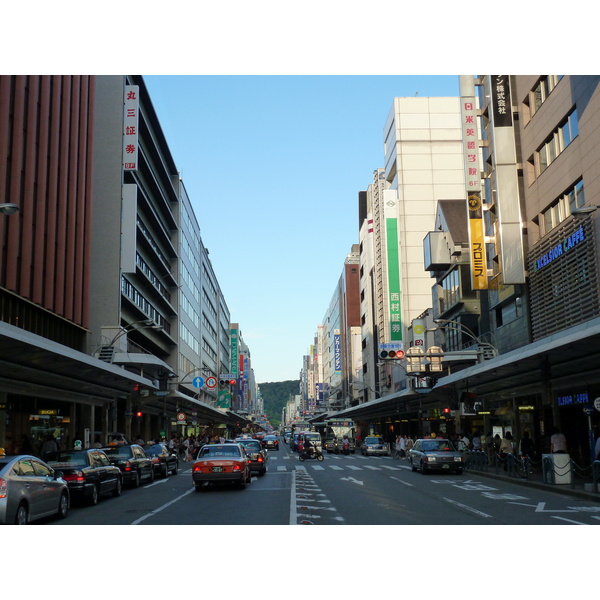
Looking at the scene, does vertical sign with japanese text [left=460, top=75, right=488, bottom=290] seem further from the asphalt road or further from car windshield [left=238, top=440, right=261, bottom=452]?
car windshield [left=238, top=440, right=261, bottom=452]

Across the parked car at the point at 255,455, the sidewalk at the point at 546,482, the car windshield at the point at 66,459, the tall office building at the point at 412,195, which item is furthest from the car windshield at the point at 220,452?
the tall office building at the point at 412,195

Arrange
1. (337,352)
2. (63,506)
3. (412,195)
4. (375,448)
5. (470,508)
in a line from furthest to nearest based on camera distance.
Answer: (337,352) → (412,195) → (375,448) → (470,508) → (63,506)

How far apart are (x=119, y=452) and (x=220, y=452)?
4.30 meters

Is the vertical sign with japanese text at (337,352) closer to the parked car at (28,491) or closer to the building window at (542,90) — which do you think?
the building window at (542,90)

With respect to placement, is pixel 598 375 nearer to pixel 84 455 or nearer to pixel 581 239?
pixel 581 239

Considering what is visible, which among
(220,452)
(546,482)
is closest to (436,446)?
(546,482)

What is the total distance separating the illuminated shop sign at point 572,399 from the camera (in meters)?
30.3

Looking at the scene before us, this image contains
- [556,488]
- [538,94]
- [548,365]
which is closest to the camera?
[556,488]

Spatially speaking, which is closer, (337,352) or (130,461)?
(130,461)

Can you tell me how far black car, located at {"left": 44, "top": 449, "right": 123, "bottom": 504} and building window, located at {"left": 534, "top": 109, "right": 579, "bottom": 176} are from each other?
23.9 meters

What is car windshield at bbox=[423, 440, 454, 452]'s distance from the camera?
34.3 metres

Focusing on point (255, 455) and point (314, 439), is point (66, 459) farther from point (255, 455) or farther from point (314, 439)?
point (314, 439)

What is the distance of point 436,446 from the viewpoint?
114 ft
